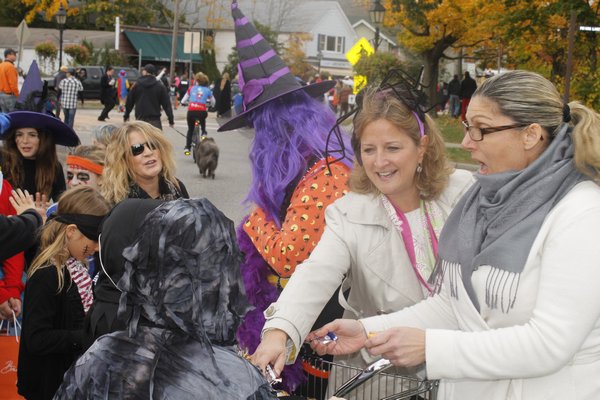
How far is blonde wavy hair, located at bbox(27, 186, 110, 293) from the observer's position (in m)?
4.14

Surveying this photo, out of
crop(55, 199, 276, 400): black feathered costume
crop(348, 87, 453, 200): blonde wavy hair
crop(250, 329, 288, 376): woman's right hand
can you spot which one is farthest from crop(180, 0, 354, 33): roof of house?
crop(55, 199, 276, 400): black feathered costume

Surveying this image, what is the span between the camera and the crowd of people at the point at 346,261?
7.32 feet

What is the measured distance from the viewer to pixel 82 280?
419 centimetres

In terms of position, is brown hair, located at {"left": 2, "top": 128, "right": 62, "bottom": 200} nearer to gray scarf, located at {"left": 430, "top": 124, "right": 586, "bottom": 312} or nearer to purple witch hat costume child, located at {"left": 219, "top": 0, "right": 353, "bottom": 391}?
purple witch hat costume child, located at {"left": 219, "top": 0, "right": 353, "bottom": 391}

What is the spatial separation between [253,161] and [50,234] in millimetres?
1213

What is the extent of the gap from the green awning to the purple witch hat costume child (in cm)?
6107

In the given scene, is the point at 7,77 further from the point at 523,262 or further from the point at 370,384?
the point at 523,262

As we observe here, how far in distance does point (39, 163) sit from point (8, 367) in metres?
2.05

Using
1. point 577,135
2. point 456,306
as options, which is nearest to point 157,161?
point 456,306

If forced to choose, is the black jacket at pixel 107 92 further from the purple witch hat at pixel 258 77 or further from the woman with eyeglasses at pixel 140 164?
the purple witch hat at pixel 258 77

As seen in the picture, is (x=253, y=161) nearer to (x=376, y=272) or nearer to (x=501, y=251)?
(x=376, y=272)

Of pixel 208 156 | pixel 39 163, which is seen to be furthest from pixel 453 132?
pixel 39 163

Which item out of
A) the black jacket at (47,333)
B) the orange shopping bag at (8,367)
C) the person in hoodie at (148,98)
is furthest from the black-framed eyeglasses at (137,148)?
the person in hoodie at (148,98)

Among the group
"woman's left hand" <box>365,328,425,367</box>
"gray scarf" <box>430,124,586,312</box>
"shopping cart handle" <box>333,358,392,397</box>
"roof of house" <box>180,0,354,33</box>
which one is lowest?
"shopping cart handle" <box>333,358,392,397</box>
